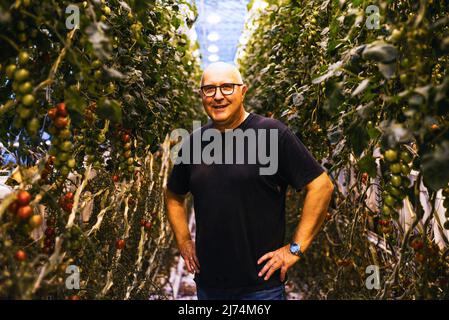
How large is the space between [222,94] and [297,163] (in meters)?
0.37

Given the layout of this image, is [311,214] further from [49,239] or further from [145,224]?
[145,224]

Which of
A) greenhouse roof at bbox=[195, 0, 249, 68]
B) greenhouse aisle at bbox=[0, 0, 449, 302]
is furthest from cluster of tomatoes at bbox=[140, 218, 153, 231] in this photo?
greenhouse roof at bbox=[195, 0, 249, 68]

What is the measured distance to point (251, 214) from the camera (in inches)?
68.4

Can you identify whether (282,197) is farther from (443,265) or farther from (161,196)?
(161,196)

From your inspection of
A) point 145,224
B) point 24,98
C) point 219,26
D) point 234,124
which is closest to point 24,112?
point 24,98

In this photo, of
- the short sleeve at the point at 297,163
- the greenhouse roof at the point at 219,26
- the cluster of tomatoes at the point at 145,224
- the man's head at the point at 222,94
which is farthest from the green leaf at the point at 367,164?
the greenhouse roof at the point at 219,26

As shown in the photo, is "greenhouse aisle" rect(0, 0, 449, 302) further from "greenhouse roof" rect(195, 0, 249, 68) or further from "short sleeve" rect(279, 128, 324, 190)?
"greenhouse roof" rect(195, 0, 249, 68)

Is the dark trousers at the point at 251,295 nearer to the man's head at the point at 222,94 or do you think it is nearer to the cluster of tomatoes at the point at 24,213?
the man's head at the point at 222,94

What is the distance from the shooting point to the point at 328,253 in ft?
10.8

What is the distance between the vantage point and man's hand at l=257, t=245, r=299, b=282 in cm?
170

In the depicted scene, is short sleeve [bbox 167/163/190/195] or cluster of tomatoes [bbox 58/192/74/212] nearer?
cluster of tomatoes [bbox 58/192/74/212]

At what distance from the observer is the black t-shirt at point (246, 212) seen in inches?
68.2
